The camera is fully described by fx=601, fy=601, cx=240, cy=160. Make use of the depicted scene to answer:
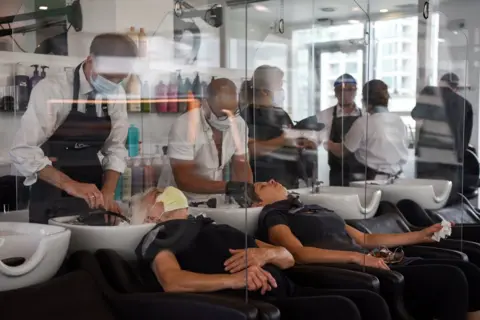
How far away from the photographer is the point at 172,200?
7.14 ft

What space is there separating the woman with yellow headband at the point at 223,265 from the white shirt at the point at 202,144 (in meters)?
0.35

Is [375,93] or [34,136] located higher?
[375,93]

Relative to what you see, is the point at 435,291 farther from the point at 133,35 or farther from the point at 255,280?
the point at 133,35

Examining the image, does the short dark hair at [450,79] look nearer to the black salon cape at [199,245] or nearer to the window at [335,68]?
the window at [335,68]

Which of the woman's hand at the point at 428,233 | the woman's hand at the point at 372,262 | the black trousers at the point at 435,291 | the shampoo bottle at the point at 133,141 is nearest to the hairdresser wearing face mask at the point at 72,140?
the shampoo bottle at the point at 133,141

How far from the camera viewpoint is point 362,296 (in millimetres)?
2049

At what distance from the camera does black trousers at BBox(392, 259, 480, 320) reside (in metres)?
2.42

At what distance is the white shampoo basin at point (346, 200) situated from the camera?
2816 millimetres

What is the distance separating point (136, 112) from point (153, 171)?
0.27 m

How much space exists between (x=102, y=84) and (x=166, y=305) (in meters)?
0.95

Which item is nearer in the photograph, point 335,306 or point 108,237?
point 335,306

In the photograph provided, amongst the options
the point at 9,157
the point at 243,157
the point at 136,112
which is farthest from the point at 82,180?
the point at 243,157

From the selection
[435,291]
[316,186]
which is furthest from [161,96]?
[435,291]

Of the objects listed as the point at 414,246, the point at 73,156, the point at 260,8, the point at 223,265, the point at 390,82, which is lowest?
the point at 414,246
